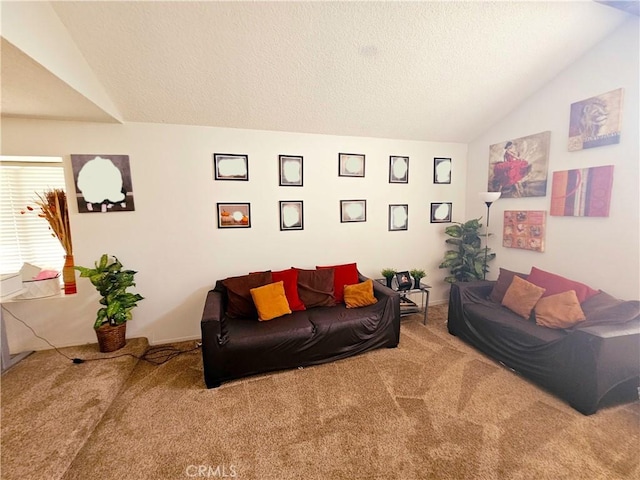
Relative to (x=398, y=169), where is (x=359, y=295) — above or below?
below

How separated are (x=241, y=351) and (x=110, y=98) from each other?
2604mm

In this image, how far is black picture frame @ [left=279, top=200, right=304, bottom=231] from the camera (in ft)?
10.3

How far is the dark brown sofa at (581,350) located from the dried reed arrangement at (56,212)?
4487 mm

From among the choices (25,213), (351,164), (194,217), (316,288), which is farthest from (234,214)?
(25,213)

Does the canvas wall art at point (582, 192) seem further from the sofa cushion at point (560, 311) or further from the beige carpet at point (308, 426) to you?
the beige carpet at point (308, 426)

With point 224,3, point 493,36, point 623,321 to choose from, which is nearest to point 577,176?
point 623,321

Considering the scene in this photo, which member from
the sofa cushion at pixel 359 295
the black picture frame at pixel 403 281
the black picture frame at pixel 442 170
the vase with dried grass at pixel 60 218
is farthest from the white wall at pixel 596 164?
the vase with dried grass at pixel 60 218

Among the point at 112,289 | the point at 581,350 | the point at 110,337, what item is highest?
the point at 112,289

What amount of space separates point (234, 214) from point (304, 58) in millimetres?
1743

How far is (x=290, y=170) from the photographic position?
3.12 m

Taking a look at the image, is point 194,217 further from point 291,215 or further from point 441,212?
point 441,212

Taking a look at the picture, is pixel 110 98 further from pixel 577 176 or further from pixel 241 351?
pixel 577 176

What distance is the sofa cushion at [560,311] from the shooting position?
220cm

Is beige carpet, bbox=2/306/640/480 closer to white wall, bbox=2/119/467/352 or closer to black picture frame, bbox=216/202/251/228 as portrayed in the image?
white wall, bbox=2/119/467/352
